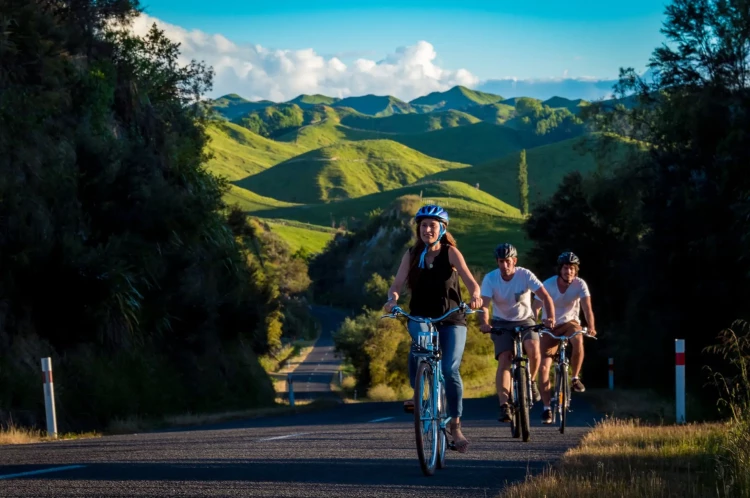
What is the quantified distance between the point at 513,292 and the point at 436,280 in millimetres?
2796

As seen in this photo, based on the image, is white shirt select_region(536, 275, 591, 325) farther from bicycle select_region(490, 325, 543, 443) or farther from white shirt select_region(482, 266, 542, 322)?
Answer: white shirt select_region(482, 266, 542, 322)

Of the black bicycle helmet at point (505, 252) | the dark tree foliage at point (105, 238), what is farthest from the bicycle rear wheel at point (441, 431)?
the dark tree foliage at point (105, 238)

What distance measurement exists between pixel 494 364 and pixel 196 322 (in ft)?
113

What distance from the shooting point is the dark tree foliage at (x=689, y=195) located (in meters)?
28.3

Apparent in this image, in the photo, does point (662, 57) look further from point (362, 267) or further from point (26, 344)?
point (362, 267)

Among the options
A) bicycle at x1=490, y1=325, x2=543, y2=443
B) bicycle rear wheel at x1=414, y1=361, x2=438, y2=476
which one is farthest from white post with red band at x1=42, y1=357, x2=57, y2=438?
bicycle rear wheel at x1=414, y1=361, x2=438, y2=476

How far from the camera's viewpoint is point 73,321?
816 inches

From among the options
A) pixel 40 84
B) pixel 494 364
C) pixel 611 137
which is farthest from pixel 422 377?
pixel 494 364

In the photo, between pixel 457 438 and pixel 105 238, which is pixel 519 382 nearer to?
pixel 457 438

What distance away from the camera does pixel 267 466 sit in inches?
337

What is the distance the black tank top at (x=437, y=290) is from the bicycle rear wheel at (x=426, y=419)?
0.45 meters

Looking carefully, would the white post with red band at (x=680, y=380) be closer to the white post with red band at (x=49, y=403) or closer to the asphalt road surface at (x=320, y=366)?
the white post with red band at (x=49, y=403)

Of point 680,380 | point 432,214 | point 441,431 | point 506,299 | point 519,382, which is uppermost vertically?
point 432,214

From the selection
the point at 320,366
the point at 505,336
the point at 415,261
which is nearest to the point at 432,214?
the point at 415,261
